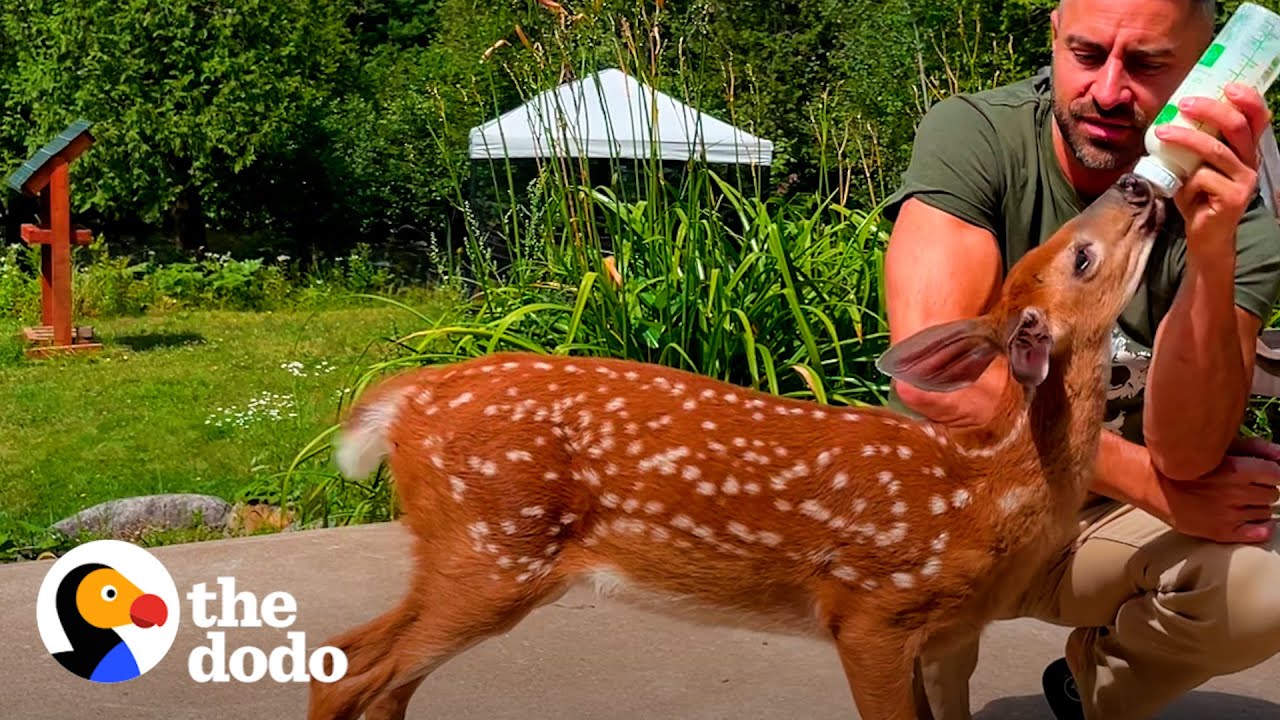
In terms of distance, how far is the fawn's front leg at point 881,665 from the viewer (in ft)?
10.4

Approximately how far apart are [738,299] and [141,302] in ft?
Result: 28.8

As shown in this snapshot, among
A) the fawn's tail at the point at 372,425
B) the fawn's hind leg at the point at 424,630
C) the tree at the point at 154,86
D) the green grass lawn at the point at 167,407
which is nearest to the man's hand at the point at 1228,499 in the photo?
the fawn's hind leg at the point at 424,630

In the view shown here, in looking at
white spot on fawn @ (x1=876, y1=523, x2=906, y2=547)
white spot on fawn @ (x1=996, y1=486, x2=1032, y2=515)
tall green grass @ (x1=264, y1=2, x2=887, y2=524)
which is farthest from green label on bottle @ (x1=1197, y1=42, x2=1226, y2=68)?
tall green grass @ (x1=264, y1=2, x2=887, y2=524)

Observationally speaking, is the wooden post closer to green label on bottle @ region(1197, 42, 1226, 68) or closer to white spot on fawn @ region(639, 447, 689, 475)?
white spot on fawn @ region(639, 447, 689, 475)

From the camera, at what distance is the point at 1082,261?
3.10m

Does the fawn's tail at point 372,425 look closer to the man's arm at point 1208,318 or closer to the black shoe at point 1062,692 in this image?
the man's arm at point 1208,318

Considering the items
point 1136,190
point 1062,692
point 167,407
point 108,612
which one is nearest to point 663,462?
point 1136,190

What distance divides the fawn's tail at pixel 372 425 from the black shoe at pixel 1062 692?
1.81 metres

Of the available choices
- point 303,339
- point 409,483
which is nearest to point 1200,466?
point 409,483

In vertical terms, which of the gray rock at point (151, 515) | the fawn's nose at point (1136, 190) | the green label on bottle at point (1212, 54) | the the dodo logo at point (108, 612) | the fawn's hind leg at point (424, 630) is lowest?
the gray rock at point (151, 515)

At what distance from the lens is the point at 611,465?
10.7 feet

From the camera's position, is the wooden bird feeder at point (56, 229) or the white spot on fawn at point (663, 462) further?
the wooden bird feeder at point (56, 229)

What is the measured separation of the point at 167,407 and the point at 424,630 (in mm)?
6486

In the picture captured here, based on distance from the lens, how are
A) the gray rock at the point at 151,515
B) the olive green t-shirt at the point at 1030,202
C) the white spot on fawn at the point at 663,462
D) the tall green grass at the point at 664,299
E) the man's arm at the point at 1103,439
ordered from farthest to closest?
the gray rock at the point at 151,515
the tall green grass at the point at 664,299
the olive green t-shirt at the point at 1030,202
the man's arm at the point at 1103,439
the white spot on fawn at the point at 663,462
